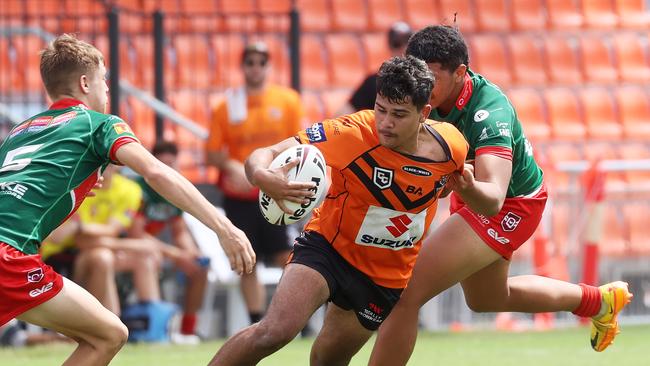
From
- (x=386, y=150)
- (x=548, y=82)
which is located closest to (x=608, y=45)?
(x=548, y=82)

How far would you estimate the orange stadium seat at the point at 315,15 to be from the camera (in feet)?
52.9

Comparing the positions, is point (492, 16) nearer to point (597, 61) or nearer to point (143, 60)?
point (597, 61)

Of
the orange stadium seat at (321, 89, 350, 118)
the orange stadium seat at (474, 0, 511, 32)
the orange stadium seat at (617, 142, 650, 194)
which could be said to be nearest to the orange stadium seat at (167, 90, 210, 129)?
the orange stadium seat at (321, 89, 350, 118)

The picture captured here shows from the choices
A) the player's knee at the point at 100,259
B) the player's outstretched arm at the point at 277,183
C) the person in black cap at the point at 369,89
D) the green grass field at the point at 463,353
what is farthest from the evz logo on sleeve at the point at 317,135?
the player's knee at the point at 100,259

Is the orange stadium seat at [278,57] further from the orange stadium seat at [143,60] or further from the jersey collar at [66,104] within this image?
the jersey collar at [66,104]

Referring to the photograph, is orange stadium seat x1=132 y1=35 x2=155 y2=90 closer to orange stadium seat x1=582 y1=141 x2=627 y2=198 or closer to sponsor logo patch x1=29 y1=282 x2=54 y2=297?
A: orange stadium seat x1=582 y1=141 x2=627 y2=198

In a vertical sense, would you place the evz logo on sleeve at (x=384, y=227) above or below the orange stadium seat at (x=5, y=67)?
above

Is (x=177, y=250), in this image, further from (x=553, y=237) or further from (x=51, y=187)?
(x=51, y=187)

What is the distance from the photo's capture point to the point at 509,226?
6.52 m

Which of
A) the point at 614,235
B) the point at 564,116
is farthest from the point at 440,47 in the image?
the point at 564,116

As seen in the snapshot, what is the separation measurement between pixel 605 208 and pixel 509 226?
594 centimetres

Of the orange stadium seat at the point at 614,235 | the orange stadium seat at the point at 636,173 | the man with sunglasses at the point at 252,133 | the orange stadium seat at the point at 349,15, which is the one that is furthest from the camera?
the orange stadium seat at the point at 349,15

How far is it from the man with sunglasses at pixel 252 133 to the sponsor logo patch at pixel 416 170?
469 centimetres

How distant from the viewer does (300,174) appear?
5.37 m
